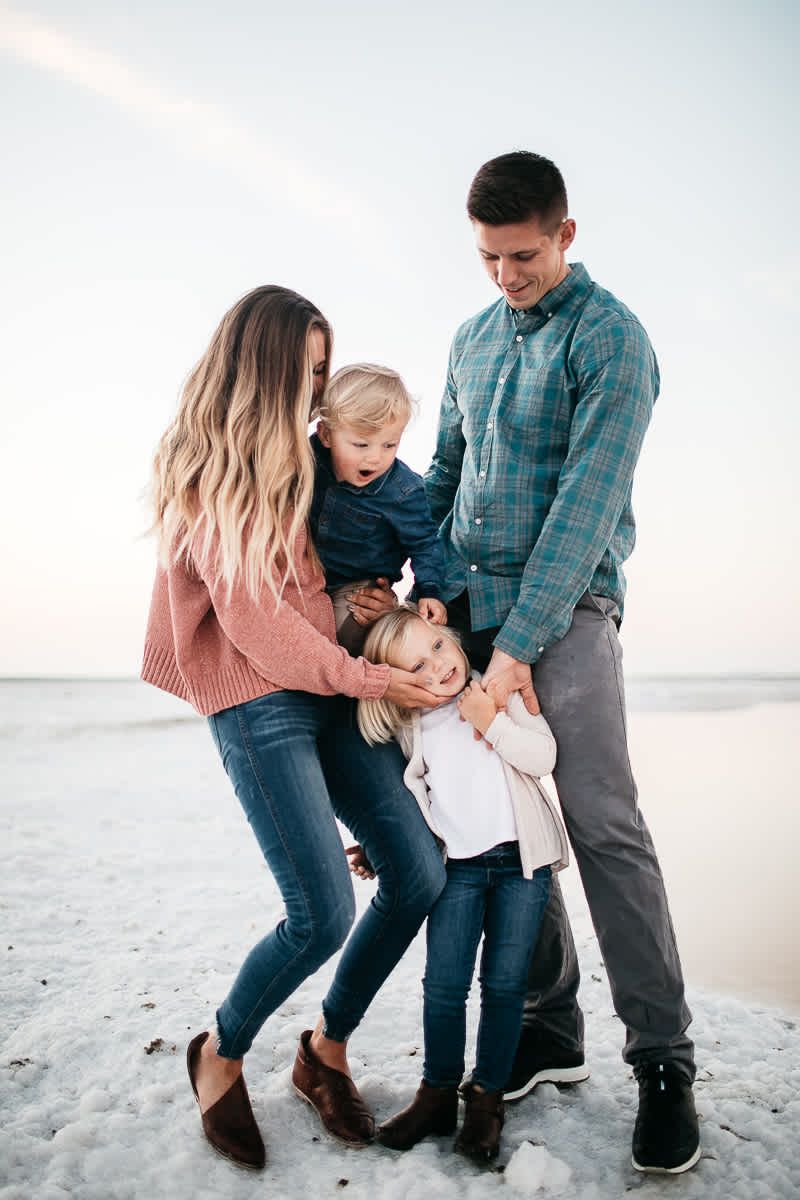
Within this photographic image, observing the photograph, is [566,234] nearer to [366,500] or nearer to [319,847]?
[366,500]

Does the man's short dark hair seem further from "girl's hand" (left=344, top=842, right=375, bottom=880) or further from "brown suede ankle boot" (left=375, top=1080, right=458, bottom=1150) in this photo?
"brown suede ankle boot" (left=375, top=1080, right=458, bottom=1150)

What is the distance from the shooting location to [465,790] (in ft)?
7.53

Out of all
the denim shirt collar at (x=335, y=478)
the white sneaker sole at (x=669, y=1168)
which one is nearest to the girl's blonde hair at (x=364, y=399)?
the denim shirt collar at (x=335, y=478)

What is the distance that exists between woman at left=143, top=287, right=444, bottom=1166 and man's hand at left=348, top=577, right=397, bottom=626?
0.11 metres

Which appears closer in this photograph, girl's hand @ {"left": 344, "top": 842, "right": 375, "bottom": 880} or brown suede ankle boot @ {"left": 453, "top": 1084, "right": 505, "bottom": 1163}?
brown suede ankle boot @ {"left": 453, "top": 1084, "right": 505, "bottom": 1163}

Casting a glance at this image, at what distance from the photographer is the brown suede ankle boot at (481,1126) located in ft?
6.82

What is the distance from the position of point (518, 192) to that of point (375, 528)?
3.17 ft

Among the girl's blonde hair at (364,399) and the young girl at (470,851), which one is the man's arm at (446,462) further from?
the young girl at (470,851)

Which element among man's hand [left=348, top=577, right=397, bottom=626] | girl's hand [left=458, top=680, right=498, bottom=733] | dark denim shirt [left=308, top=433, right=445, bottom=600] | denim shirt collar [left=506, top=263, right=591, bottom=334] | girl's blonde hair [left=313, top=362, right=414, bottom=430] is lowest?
girl's hand [left=458, top=680, right=498, bottom=733]

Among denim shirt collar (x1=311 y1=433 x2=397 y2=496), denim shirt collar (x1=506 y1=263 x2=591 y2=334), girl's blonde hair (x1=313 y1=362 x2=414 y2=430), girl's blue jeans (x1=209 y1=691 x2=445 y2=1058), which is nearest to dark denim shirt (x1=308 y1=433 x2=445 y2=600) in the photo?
denim shirt collar (x1=311 y1=433 x2=397 y2=496)

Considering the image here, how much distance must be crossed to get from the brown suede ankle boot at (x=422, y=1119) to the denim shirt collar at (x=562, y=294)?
6.76 ft

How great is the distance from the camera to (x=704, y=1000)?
3057mm

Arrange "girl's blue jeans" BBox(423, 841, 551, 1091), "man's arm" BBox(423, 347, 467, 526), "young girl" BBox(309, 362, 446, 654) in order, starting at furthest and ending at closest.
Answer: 1. "man's arm" BBox(423, 347, 467, 526)
2. "young girl" BBox(309, 362, 446, 654)
3. "girl's blue jeans" BBox(423, 841, 551, 1091)

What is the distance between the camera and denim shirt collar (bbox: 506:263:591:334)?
7.93 feet
